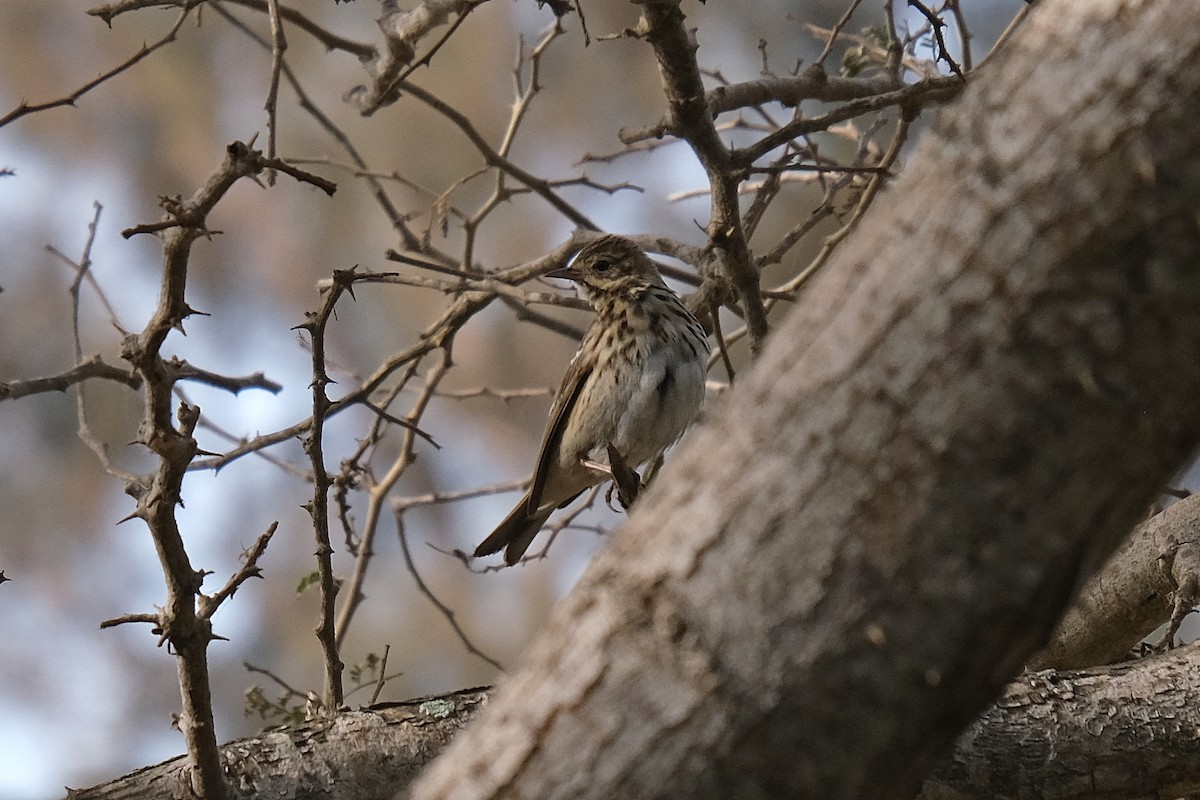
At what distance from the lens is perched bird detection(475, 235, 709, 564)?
4641 millimetres

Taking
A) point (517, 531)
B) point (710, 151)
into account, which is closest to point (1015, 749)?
point (710, 151)

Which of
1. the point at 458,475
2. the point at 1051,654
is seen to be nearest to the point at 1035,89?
the point at 1051,654

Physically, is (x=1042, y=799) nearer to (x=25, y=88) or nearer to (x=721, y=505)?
(x=721, y=505)

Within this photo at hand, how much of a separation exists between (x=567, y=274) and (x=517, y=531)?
3.29 ft

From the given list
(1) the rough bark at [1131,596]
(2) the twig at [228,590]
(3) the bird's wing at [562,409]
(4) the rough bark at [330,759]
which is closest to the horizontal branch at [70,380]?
(4) the rough bark at [330,759]

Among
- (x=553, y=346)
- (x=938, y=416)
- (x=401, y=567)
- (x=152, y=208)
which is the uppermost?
(x=152, y=208)

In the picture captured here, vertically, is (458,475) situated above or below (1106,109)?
above

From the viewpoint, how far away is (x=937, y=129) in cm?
149

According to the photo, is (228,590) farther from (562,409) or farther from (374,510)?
(562,409)

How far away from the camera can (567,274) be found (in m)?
4.83

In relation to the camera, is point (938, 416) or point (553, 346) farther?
point (553, 346)

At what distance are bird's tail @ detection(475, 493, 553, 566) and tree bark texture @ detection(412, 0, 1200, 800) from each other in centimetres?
313

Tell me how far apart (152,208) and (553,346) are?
3.88 meters

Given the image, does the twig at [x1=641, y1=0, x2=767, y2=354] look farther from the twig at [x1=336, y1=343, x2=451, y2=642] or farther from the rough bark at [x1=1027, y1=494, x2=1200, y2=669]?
the rough bark at [x1=1027, y1=494, x2=1200, y2=669]
